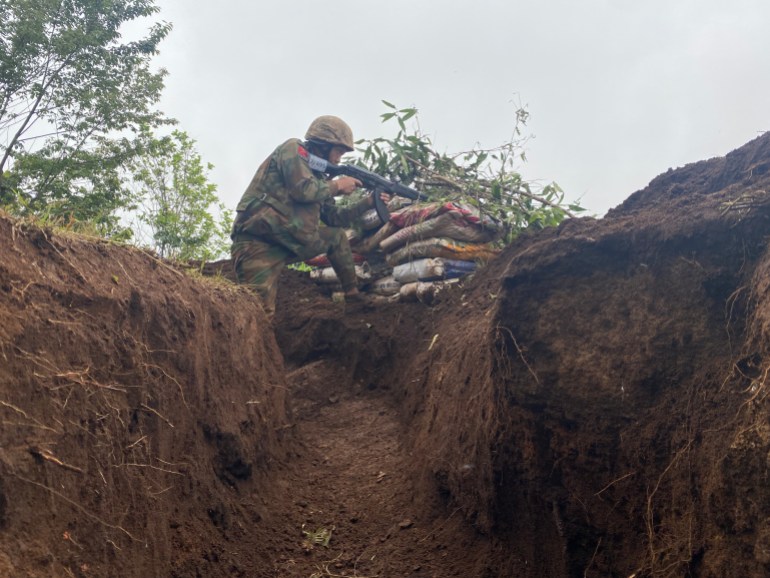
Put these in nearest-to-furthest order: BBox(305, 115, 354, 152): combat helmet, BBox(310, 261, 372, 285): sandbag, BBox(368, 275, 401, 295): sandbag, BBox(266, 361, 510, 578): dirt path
Result: 1. BBox(266, 361, 510, 578): dirt path
2. BBox(305, 115, 354, 152): combat helmet
3. BBox(368, 275, 401, 295): sandbag
4. BBox(310, 261, 372, 285): sandbag

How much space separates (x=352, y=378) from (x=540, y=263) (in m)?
3.44

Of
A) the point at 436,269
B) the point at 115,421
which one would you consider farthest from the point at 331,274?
the point at 115,421

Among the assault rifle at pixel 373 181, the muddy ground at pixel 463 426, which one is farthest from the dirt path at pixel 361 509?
the assault rifle at pixel 373 181

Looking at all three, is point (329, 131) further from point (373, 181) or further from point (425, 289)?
point (425, 289)

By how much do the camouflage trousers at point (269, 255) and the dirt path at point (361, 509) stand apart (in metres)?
1.16

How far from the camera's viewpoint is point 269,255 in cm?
729

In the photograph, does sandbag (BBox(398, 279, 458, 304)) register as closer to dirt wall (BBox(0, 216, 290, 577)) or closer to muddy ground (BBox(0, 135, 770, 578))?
muddy ground (BBox(0, 135, 770, 578))

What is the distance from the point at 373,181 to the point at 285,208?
100cm

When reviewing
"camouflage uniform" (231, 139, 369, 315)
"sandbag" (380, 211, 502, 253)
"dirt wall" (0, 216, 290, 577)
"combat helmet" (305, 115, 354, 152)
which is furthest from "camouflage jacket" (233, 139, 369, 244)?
"dirt wall" (0, 216, 290, 577)

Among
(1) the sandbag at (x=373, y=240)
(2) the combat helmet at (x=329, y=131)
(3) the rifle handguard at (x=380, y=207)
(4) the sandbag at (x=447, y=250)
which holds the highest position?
(2) the combat helmet at (x=329, y=131)

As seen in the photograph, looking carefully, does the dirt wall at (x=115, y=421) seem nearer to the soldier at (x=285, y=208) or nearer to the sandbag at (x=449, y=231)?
the soldier at (x=285, y=208)

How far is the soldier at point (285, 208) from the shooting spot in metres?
7.14

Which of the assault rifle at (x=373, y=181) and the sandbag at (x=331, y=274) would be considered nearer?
the assault rifle at (x=373, y=181)

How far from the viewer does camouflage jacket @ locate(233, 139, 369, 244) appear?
23.4ft
